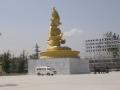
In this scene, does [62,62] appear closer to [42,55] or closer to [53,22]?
[42,55]

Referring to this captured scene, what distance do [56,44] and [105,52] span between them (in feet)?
200

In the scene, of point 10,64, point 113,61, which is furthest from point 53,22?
point 113,61

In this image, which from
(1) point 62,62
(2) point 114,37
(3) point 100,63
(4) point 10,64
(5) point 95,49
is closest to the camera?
(1) point 62,62

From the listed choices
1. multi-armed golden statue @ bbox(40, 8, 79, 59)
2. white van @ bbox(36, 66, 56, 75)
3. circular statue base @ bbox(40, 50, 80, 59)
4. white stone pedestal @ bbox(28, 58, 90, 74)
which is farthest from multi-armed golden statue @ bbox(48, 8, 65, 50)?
white van @ bbox(36, 66, 56, 75)

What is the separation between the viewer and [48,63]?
165ft

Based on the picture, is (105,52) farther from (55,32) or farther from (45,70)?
(45,70)

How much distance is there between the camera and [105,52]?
112688 millimetres

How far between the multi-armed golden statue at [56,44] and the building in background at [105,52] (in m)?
11.1

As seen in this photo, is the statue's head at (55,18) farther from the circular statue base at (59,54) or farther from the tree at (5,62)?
the tree at (5,62)

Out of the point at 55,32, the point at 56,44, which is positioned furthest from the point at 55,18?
the point at 56,44

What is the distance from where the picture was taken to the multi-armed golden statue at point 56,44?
51.3 metres

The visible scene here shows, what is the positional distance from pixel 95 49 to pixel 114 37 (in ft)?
76.5
